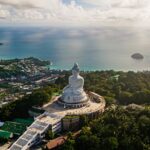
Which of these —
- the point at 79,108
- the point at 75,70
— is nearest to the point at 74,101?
the point at 79,108

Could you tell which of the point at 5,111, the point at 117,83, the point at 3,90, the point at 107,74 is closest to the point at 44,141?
the point at 5,111

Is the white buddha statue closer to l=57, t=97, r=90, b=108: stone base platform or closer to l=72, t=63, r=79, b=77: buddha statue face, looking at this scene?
l=72, t=63, r=79, b=77: buddha statue face

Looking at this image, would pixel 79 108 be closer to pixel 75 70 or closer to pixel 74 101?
pixel 74 101

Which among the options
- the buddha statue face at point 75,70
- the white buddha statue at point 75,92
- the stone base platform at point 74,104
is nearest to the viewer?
the stone base platform at point 74,104

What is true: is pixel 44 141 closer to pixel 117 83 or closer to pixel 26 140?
pixel 26 140

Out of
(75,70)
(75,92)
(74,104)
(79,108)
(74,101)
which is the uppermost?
(75,70)

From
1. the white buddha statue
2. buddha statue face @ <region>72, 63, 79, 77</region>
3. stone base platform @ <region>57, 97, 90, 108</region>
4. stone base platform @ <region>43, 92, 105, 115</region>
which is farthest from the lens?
buddha statue face @ <region>72, 63, 79, 77</region>

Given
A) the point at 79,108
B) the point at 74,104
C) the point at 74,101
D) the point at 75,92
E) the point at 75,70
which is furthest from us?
the point at 75,70

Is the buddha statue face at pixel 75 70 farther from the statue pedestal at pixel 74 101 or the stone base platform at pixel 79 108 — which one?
the stone base platform at pixel 79 108

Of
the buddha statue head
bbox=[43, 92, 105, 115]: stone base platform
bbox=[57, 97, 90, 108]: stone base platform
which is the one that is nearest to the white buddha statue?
the buddha statue head

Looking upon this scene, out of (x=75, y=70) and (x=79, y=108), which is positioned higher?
(x=75, y=70)

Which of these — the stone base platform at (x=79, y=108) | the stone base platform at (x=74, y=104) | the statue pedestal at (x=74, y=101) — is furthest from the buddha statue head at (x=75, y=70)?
the stone base platform at (x=79, y=108)
